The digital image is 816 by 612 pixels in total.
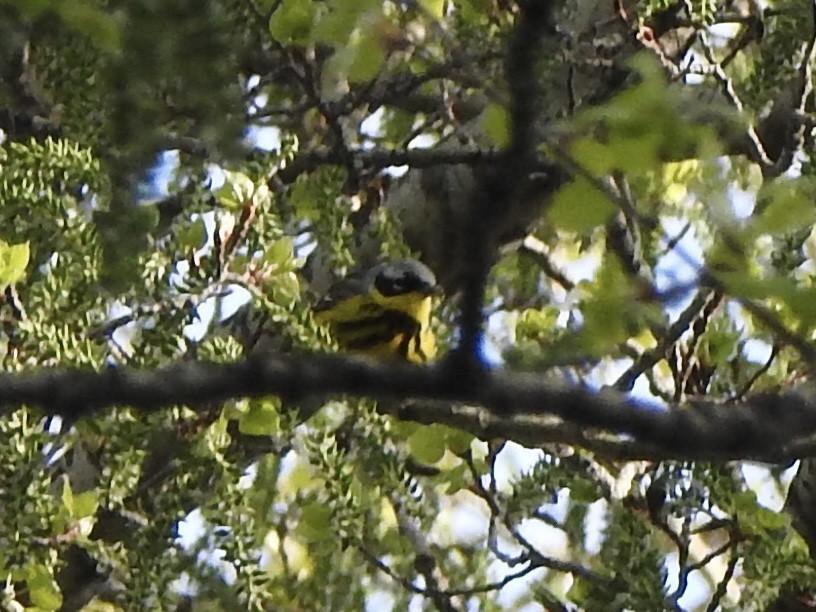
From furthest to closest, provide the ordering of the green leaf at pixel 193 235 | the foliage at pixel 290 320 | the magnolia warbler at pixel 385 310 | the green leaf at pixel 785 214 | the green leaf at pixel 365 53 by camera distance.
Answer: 1. the magnolia warbler at pixel 385 310
2. the green leaf at pixel 193 235
3. the foliage at pixel 290 320
4. the green leaf at pixel 365 53
5. the green leaf at pixel 785 214

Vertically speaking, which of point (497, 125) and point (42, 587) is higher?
point (497, 125)

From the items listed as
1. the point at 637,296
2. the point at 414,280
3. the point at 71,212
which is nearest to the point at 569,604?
the point at 414,280

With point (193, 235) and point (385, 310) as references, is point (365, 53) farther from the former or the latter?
point (385, 310)

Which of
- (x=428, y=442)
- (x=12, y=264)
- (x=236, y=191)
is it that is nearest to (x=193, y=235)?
(x=236, y=191)

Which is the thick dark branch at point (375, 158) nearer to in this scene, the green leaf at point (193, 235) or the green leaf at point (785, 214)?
the green leaf at point (193, 235)

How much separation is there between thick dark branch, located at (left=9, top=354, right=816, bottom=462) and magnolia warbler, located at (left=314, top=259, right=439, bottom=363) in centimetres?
88

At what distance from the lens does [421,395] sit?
0.60 m

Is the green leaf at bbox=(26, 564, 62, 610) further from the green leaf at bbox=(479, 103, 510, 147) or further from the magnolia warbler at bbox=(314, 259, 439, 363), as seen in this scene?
the green leaf at bbox=(479, 103, 510, 147)

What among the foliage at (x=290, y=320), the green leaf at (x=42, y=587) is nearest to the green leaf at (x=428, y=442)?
the foliage at (x=290, y=320)

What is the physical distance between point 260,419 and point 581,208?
69 centimetres

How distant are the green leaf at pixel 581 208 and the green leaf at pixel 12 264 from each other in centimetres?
68

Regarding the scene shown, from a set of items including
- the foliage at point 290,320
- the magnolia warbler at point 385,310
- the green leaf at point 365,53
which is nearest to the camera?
the green leaf at point 365,53

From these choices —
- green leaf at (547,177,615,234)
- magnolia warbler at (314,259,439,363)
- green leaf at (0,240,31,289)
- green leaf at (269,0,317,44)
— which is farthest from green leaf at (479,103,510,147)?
magnolia warbler at (314,259,439,363)

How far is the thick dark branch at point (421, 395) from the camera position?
0.56 metres
